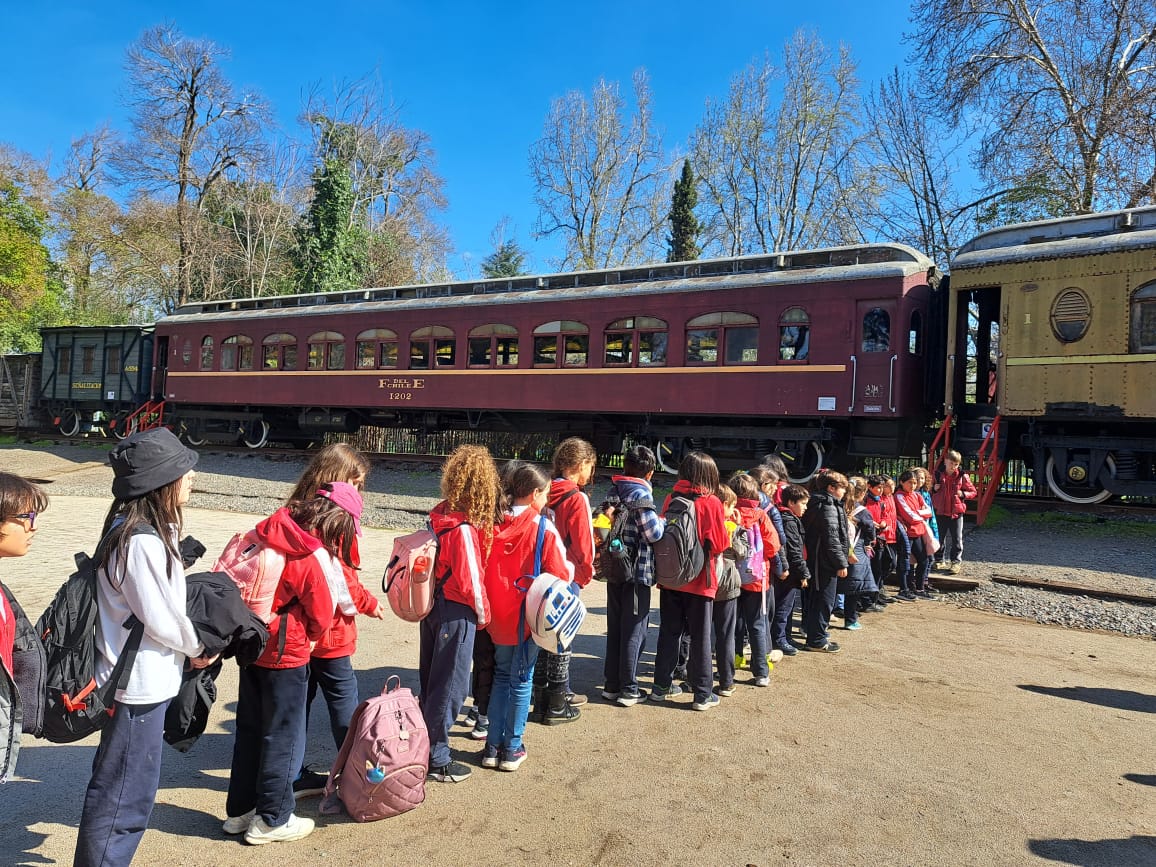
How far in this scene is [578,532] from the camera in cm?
421

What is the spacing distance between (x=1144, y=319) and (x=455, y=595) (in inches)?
380

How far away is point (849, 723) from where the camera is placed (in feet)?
14.6

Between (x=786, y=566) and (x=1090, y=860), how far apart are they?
9.04 feet

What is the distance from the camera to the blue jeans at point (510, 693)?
3.73 metres

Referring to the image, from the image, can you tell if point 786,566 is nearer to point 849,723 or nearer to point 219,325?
point 849,723

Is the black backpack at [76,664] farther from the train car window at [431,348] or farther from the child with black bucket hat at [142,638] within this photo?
the train car window at [431,348]

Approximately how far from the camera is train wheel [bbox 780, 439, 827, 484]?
41.3 feet

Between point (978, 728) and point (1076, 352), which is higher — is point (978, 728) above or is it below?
below

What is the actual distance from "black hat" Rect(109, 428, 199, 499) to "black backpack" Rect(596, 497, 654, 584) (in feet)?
8.27

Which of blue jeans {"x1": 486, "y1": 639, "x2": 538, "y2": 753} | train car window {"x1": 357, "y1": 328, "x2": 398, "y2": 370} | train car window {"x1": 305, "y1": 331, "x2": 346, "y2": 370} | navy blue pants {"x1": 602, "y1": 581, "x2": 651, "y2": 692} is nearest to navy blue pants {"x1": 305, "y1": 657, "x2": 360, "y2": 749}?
blue jeans {"x1": 486, "y1": 639, "x2": 538, "y2": 753}

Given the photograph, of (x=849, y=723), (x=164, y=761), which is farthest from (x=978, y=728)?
(x=164, y=761)

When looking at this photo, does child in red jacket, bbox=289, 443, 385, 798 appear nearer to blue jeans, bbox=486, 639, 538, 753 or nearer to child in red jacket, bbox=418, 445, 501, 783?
child in red jacket, bbox=418, 445, 501, 783

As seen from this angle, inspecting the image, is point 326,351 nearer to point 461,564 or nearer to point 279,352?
point 279,352

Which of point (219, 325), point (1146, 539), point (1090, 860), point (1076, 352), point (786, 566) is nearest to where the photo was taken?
point (1090, 860)
